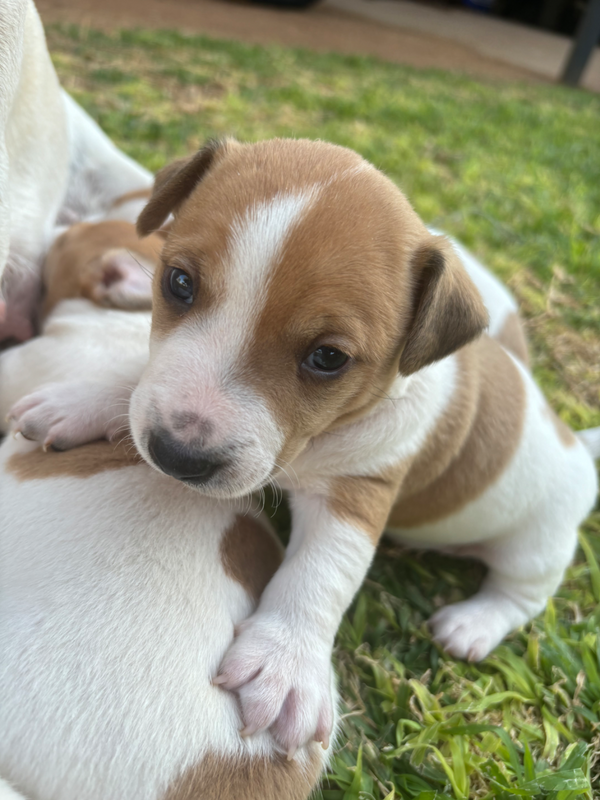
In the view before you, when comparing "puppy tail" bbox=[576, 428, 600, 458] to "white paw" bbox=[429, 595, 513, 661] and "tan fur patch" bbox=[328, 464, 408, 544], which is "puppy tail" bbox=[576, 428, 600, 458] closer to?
"white paw" bbox=[429, 595, 513, 661]

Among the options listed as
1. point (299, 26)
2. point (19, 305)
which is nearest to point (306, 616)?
point (19, 305)

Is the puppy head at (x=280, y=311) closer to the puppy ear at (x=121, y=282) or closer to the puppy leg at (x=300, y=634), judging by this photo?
the puppy leg at (x=300, y=634)

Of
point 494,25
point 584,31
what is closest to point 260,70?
point 584,31

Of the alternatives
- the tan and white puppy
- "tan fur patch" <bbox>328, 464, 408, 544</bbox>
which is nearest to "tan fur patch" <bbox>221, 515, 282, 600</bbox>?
"tan fur patch" <bbox>328, 464, 408, 544</bbox>

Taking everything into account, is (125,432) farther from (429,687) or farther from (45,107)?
(45,107)

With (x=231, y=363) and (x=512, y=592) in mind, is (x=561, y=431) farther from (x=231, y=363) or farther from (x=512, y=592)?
A: (x=231, y=363)

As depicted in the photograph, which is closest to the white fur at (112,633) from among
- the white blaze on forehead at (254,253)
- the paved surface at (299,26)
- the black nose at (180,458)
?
the black nose at (180,458)

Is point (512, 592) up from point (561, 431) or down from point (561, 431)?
down
